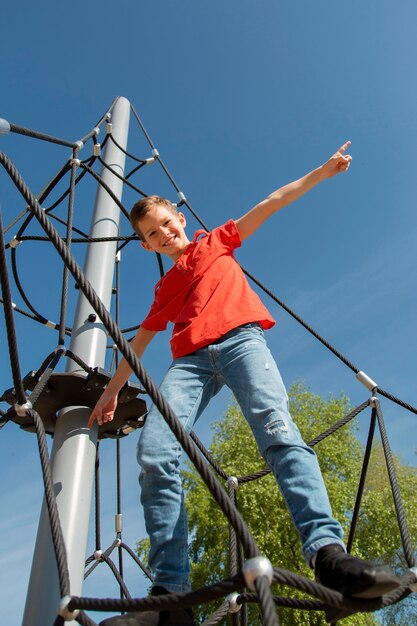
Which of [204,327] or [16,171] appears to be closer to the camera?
[16,171]

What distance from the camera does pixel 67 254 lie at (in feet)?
4.12

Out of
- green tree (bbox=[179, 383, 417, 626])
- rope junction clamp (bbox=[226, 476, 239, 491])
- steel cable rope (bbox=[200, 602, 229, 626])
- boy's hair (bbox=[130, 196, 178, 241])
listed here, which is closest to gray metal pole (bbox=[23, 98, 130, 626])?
steel cable rope (bbox=[200, 602, 229, 626])

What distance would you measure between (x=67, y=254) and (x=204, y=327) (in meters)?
0.73

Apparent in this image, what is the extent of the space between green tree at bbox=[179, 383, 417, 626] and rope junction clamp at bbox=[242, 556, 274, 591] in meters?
9.01

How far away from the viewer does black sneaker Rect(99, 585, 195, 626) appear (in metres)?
1.30

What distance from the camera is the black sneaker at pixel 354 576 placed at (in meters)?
1.04

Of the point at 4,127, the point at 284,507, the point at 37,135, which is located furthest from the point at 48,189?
the point at 284,507

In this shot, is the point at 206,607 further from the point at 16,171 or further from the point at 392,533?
the point at 16,171

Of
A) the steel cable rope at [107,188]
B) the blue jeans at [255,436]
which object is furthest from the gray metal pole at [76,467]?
the blue jeans at [255,436]

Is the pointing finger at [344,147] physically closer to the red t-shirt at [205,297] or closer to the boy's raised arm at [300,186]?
the boy's raised arm at [300,186]

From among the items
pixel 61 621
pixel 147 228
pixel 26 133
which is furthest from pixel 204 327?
pixel 26 133

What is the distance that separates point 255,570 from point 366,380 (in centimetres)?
176

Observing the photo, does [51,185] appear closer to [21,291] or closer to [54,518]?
[21,291]

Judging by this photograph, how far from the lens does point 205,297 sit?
6.59 feet
